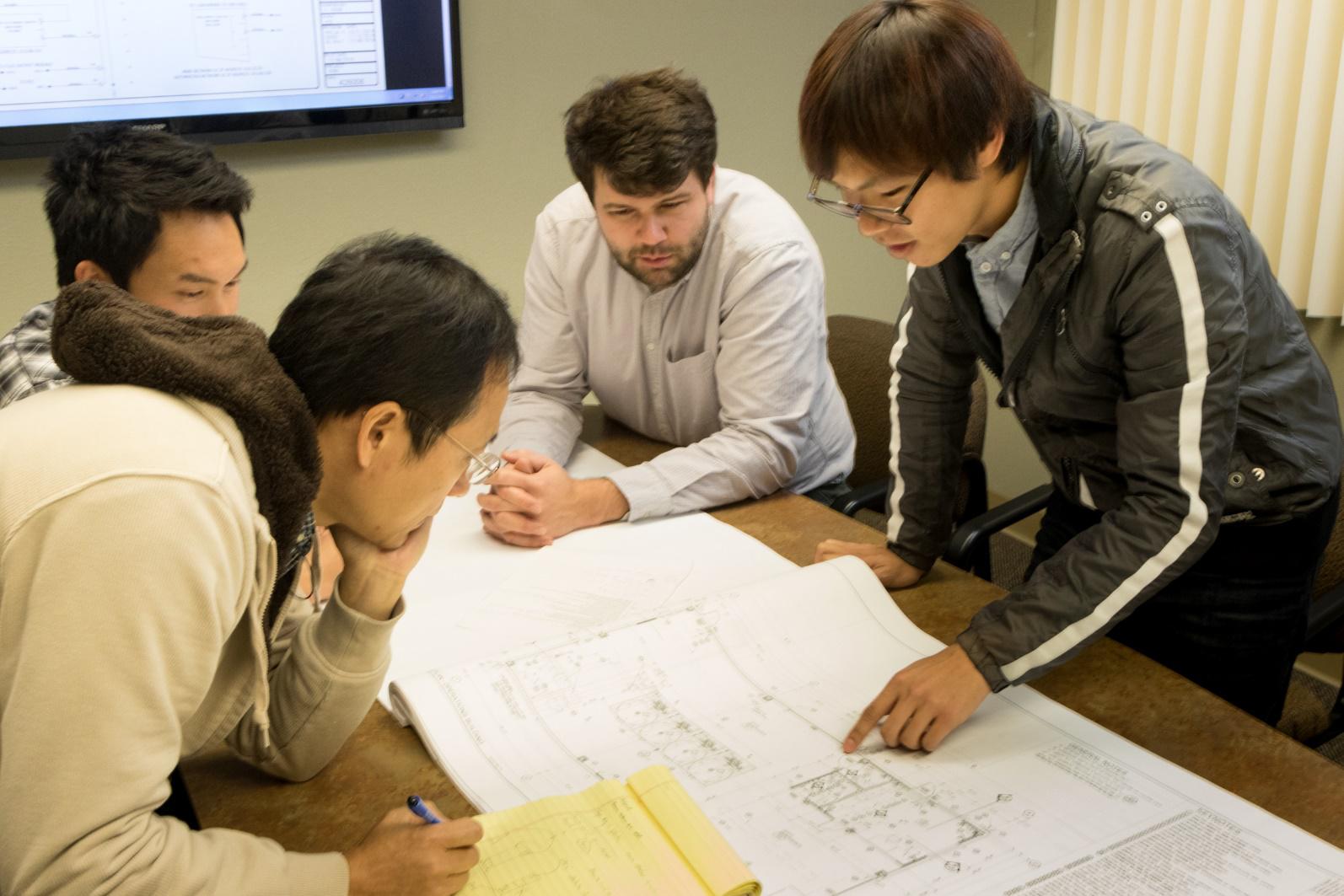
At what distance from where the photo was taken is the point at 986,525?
177cm

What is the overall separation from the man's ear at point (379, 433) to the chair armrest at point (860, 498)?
1077 millimetres

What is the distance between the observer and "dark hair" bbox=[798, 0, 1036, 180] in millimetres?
1133

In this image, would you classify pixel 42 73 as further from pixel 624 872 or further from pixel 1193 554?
pixel 1193 554

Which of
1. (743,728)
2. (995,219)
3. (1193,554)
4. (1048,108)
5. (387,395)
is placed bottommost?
(743,728)

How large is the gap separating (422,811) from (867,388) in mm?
1640

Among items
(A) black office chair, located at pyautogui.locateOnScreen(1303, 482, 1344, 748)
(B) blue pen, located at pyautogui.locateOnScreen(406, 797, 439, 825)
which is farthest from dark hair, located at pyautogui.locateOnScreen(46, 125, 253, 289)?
(A) black office chair, located at pyautogui.locateOnScreen(1303, 482, 1344, 748)

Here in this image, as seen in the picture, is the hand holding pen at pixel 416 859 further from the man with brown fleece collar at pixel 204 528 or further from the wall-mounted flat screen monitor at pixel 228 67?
the wall-mounted flat screen monitor at pixel 228 67

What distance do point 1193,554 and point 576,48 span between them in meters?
2.25

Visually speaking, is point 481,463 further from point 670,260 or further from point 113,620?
point 670,260

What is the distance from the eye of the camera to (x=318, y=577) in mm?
1303

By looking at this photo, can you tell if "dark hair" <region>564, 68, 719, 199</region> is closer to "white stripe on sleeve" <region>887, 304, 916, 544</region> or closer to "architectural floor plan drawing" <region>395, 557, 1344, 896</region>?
"white stripe on sleeve" <region>887, 304, 916, 544</region>

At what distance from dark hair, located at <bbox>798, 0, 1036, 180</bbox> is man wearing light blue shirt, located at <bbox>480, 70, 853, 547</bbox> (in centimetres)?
70

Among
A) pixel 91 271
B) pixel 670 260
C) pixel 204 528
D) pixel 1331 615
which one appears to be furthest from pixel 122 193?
pixel 1331 615

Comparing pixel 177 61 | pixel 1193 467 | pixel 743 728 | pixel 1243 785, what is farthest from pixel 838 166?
pixel 177 61
